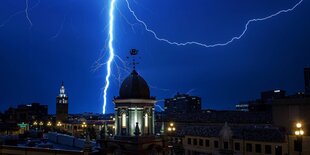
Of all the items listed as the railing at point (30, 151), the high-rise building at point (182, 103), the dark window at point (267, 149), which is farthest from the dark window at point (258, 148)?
the high-rise building at point (182, 103)

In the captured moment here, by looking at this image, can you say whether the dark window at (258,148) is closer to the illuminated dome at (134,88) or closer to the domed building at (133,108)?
the domed building at (133,108)

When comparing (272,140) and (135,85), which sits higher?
(135,85)

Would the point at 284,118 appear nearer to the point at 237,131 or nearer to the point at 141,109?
the point at 237,131

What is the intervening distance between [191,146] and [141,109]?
37254 millimetres

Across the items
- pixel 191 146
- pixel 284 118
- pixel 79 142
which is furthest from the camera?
pixel 191 146

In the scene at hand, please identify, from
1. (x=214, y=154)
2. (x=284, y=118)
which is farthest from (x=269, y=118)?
(x=214, y=154)

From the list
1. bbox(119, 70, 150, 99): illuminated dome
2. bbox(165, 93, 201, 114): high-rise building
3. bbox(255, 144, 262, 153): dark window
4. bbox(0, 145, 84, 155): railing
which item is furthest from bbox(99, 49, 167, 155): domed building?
bbox(165, 93, 201, 114): high-rise building

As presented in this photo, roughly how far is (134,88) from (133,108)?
4.34 feet

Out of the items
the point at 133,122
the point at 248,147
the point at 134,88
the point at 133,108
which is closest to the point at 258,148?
the point at 248,147

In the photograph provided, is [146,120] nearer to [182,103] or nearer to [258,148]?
[258,148]

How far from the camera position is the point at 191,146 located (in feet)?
195

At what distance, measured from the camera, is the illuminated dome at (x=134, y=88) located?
23812mm

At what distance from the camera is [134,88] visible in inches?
944

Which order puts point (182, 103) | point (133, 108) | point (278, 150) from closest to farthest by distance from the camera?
point (133, 108)
point (278, 150)
point (182, 103)
